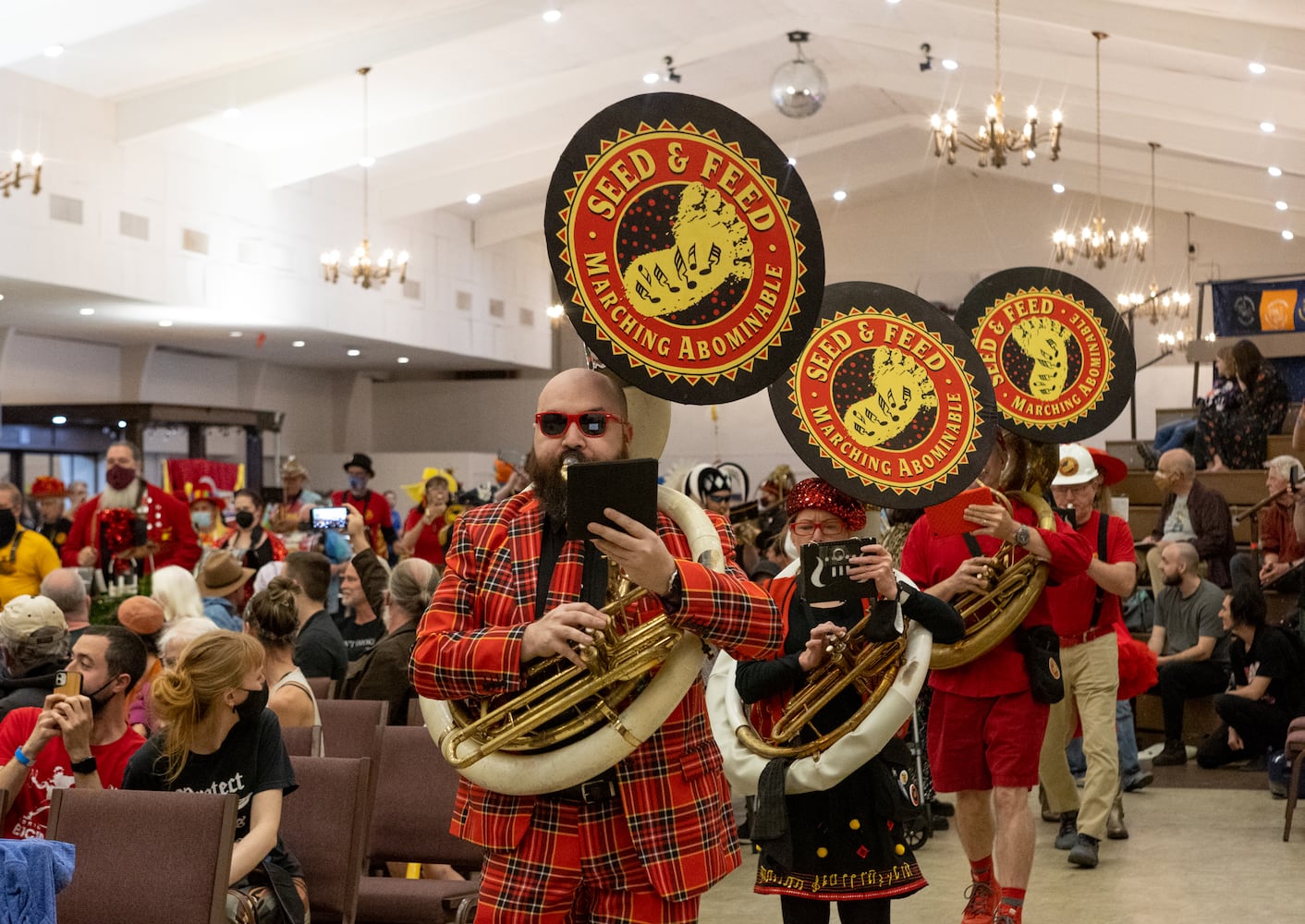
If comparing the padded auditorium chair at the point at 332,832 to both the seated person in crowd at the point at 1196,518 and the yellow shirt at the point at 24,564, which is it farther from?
the seated person in crowd at the point at 1196,518

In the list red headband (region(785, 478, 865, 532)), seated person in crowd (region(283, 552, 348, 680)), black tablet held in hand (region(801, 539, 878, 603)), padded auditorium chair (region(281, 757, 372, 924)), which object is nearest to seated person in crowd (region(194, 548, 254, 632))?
seated person in crowd (region(283, 552, 348, 680))

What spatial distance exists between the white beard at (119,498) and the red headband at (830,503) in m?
5.78

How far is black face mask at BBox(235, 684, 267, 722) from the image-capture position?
3.26m

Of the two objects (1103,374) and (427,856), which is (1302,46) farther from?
(427,856)

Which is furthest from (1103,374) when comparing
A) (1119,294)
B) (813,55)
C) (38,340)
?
(1119,294)

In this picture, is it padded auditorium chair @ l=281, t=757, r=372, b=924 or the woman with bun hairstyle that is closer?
padded auditorium chair @ l=281, t=757, r=372, b=924

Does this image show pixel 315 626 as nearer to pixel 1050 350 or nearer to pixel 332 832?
pixel 332 832

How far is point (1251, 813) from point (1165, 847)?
0.93 meters

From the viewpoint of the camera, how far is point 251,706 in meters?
3.27

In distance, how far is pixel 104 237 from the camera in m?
12.5

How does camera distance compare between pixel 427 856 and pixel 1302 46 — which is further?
pixel 1302 46

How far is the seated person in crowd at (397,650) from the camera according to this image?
16.0ft

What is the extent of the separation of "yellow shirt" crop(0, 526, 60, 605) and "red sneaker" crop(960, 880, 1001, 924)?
5.32 m

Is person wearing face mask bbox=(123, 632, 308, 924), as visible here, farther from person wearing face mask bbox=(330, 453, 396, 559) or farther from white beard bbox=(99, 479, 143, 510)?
person wearing face mask bbox=(330, 453, 396, 559)
